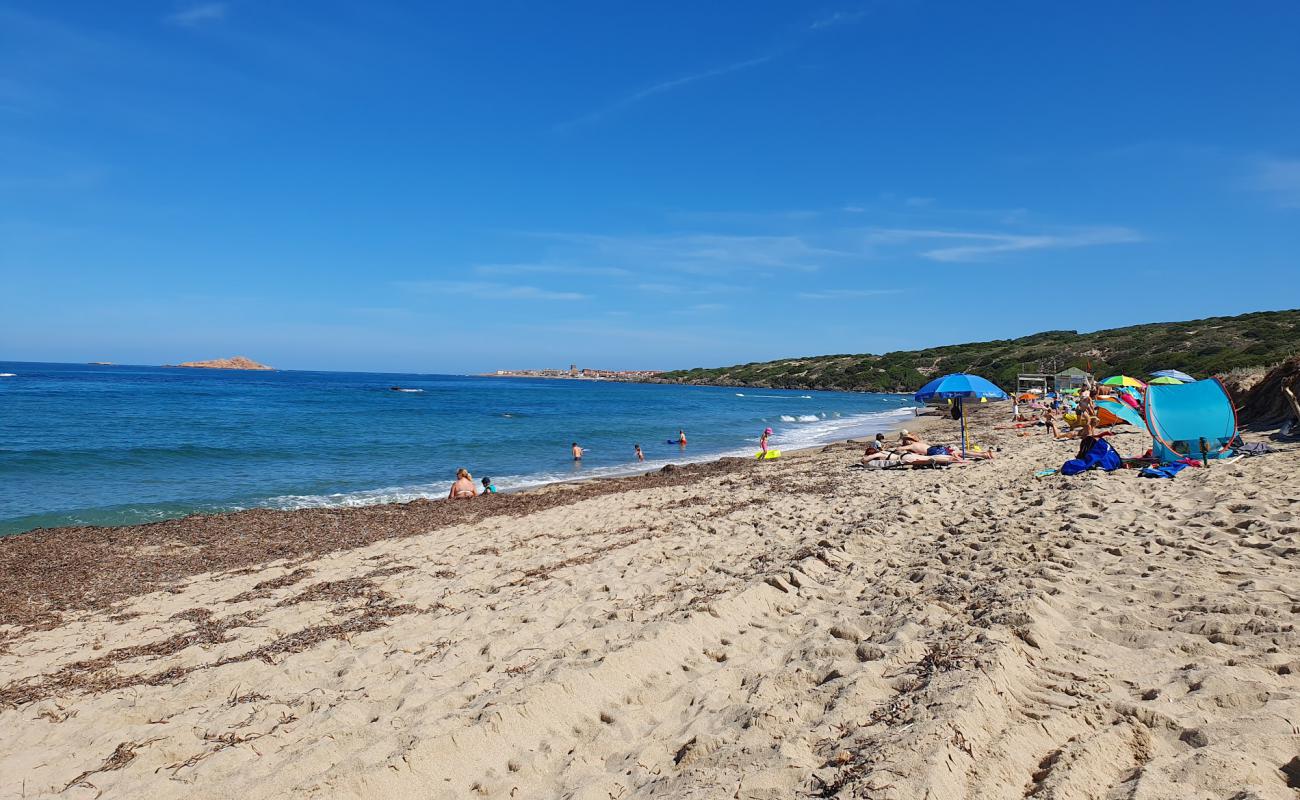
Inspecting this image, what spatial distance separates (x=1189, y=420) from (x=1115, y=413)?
828 centimetres

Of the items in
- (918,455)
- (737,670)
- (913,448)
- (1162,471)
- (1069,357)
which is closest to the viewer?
(737,670)

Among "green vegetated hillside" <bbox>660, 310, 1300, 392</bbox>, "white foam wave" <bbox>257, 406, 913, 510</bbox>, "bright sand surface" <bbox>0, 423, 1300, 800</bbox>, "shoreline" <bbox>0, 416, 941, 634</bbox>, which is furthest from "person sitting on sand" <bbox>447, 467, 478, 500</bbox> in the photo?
"green vegetated hillside" <bbox>660, 310, 1300, 392</bbox>

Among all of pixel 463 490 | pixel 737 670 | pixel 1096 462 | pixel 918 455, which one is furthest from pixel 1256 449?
pixel 463 490

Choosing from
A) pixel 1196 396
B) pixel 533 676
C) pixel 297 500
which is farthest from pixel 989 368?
pixel 533 676

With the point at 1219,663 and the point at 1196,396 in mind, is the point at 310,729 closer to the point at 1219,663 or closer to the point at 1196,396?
the point at 1219,663

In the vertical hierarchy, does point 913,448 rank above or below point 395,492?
above

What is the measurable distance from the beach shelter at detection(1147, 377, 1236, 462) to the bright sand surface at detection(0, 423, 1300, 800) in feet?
9.55

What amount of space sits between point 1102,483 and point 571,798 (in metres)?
9.37

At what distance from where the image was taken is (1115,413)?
18.9 meters

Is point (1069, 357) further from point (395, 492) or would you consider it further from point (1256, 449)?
point (395, 492)

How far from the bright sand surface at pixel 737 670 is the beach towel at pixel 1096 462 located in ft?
7.98

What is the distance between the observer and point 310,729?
4.24m

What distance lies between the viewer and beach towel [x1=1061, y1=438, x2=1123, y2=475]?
36.6ft

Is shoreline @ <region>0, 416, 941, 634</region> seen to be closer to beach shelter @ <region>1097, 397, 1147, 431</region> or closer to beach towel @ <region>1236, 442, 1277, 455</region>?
beach towel @ <region>1236, 442, 1277, 455</region>
